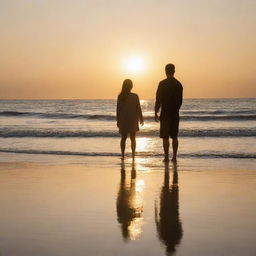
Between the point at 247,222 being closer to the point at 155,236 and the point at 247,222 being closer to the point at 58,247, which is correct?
the point at 155,236

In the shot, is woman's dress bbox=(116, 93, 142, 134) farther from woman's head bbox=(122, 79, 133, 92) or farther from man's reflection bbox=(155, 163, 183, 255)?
man's reflection bbox=(155, 163, 183, 255)

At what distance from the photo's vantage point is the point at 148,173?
7508 mm

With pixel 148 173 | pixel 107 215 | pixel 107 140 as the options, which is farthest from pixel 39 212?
pixel 107 140

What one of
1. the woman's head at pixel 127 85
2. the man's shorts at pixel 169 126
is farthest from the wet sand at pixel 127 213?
the woman's head at pixel 127 85

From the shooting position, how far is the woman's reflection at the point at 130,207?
3923 millimetres

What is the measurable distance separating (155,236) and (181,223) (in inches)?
20.5

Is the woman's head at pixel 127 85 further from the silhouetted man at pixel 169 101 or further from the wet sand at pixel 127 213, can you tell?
the wet sand at pixel 127 213

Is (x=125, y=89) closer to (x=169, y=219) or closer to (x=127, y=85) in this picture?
(x=127, y=85)

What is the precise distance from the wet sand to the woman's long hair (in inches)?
94.0

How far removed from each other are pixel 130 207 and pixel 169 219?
63 centimetres

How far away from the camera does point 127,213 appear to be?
459 centimetres

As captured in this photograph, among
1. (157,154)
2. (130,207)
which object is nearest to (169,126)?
(157,154)

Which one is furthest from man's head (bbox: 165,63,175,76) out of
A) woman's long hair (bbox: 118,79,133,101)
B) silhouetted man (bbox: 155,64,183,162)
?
woman's long hair (bbox: 118,79,133,101)

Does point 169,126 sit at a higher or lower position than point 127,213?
higher
